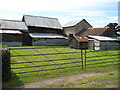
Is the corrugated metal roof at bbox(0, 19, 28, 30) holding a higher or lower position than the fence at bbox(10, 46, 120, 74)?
higher

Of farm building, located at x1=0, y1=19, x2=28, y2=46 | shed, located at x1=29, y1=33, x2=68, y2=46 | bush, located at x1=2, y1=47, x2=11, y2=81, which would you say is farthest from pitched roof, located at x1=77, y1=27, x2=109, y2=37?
bush, located at x1=2, y1=47, x2=11, y2=81

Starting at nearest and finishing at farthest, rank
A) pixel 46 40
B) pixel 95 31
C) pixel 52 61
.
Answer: pixel 52 61
pixel 46 40
pixel 95 31

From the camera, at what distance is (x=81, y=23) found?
40.8 metres

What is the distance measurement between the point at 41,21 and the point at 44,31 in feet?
11.5

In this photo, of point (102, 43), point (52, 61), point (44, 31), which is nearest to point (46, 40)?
point (44, 31)

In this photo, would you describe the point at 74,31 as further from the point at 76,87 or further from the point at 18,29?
the point at 76,87

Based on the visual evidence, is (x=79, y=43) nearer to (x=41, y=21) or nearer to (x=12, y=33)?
(x=12, y=33)

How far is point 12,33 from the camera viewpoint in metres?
30.4

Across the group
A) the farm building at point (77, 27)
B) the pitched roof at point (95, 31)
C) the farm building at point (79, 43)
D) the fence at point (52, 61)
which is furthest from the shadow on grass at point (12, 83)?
the farm building at point (77, 27)

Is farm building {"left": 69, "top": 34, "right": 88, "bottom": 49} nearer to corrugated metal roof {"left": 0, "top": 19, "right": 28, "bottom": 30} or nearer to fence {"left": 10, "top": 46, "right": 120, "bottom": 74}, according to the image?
fence {"left": 10, "top": 46, "right": 120, "bottom": 74}

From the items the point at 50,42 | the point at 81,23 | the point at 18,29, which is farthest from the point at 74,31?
the point at 18,29

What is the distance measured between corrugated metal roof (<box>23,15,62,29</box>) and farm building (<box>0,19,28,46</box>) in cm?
344

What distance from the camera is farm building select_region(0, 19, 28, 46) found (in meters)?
30.1

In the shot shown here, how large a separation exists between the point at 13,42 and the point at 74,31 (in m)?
17.8
